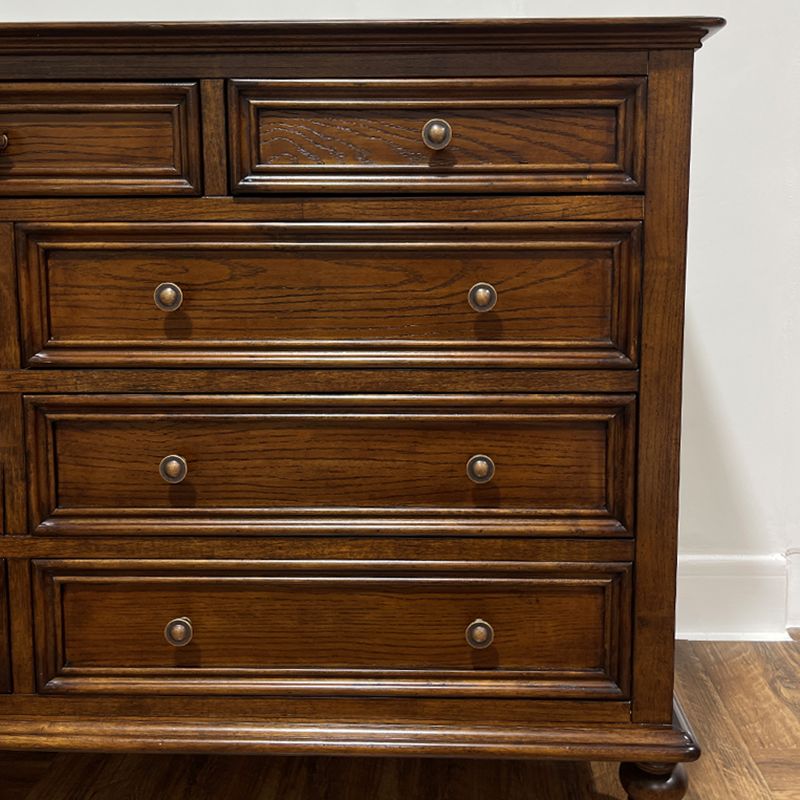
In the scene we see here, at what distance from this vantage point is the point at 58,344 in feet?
4.64

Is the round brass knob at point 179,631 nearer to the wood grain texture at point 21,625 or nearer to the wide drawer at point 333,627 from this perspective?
the wide drawer at point 333,627

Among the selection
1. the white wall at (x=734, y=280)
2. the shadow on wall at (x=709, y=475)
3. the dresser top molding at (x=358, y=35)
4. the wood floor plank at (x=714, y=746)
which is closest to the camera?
the dresser top molding at (x=358, y=35)

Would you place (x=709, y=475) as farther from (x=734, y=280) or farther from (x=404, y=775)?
(x=404, y=775)

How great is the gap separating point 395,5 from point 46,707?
1.45 m

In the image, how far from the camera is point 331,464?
4.68 ft

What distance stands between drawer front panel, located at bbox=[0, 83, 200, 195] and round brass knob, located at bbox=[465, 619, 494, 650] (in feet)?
2.27

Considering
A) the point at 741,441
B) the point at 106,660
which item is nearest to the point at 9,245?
the point at 106,660

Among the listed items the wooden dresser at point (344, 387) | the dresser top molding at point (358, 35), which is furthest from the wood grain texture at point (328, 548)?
the dresser top molding at point (358, 35)

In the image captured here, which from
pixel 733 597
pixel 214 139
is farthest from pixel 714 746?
pixel 214 139

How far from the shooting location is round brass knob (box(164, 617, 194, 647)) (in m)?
1.45

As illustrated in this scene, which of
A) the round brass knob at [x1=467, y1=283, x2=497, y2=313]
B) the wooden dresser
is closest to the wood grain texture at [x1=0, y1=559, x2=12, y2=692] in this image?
the wooden dresser

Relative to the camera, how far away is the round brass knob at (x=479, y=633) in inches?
56.5

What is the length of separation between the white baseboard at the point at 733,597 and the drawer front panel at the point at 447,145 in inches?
43.9

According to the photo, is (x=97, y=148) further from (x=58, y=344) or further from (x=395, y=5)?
(x=395, y=5)
